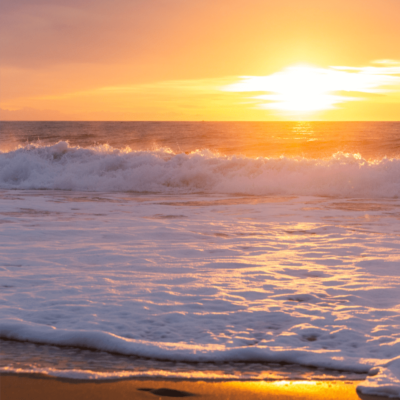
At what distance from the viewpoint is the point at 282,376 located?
2.97 m

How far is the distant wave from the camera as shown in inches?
559

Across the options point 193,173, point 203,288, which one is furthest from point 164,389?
point 193,173

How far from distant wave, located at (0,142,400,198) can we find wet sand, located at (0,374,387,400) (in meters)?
11.2

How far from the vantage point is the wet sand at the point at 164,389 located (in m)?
2.68

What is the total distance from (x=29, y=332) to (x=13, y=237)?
4009mm

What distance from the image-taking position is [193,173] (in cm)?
1636

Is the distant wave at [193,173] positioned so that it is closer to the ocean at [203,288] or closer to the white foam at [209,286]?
the ocean at [203,288]

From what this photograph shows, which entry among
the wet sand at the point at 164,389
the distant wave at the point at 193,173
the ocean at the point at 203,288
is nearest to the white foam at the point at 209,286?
the ocean at the point at 203,288

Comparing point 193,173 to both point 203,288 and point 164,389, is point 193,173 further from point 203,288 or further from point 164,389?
point 164,389

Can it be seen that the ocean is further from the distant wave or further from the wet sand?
the distant wave

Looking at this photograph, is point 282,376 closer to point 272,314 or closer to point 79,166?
point 272,314

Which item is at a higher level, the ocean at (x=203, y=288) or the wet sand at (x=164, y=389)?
the ocean at (x=203, y=288)

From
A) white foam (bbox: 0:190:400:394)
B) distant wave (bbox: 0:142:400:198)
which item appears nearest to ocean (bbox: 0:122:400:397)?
white foam (bbox: 0:190:400:394)

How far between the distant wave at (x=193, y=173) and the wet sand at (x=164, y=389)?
11176 millimetres
